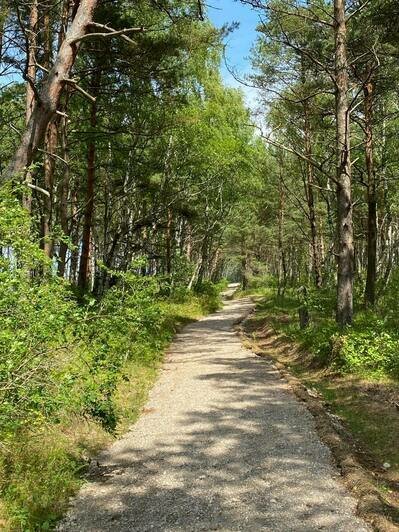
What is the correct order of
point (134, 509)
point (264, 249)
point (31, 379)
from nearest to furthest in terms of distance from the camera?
1. point (31, 379)
2. point (134, 509)
3. point (264, 249)

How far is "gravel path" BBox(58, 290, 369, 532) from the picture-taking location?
4.61 meters

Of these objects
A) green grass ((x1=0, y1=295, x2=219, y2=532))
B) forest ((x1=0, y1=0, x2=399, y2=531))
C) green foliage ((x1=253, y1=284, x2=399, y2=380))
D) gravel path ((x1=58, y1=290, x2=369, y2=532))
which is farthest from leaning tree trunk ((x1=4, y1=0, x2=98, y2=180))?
green foliage ((x1=253, y1=284, x2=399, y2=380))

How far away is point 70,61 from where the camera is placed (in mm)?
5934

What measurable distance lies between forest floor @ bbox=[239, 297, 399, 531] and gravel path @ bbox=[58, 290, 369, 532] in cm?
18

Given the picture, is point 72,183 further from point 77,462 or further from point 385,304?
point 77,462

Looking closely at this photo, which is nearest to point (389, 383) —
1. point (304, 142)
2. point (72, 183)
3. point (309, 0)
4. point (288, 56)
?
point (309, 0)

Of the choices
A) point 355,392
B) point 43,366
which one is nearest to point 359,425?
point 355,392

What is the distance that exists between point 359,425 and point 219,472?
2.84 meters

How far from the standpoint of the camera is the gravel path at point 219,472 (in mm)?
4613

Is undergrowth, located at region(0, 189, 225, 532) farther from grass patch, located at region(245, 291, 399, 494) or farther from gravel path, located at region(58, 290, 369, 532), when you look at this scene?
grass patch, located at region(245, 291, 399, 494)

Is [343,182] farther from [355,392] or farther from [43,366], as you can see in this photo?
[43,366]

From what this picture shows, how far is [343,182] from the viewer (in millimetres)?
11562

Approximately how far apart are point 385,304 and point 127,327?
41.0 feet

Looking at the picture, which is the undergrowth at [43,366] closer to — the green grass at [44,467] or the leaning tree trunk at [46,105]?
the green grass at [44,467]
